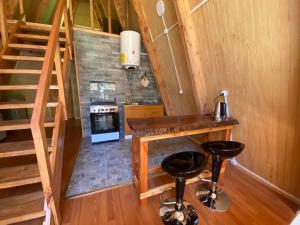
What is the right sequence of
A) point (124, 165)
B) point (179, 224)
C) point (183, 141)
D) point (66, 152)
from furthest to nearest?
point (183, 141) → point (66, 152) → point (124, 165) → point (179, 224)

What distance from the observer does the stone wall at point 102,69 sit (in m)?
3.41

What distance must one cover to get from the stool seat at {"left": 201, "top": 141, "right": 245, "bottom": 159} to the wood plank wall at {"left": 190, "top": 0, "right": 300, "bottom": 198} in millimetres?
540

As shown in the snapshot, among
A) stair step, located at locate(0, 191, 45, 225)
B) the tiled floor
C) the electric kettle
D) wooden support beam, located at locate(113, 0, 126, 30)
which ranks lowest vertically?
the tiled floor

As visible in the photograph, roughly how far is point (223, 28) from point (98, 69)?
9.03ft

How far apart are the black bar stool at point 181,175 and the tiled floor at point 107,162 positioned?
0.76 meters

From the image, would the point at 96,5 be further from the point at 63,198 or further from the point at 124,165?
the point at 63,198

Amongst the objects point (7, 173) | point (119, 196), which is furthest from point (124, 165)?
point (7, 173)

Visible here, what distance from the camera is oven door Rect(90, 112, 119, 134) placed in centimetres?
321

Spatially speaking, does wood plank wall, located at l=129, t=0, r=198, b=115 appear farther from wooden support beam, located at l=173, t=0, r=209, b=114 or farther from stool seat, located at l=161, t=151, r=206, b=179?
stool seat, located at l=161, t=151, r=206, b=179

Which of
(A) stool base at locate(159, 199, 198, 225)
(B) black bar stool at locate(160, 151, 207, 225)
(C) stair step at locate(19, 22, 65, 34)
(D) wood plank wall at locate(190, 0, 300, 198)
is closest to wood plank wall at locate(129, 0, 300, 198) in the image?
(D) wood plank wall at locate(190, 0, 300, 198)

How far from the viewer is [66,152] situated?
292 cm

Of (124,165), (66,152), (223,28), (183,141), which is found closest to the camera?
(223,28)

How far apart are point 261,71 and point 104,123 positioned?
9.41ft

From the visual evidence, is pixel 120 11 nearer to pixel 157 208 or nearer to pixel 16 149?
pixel 16 149
